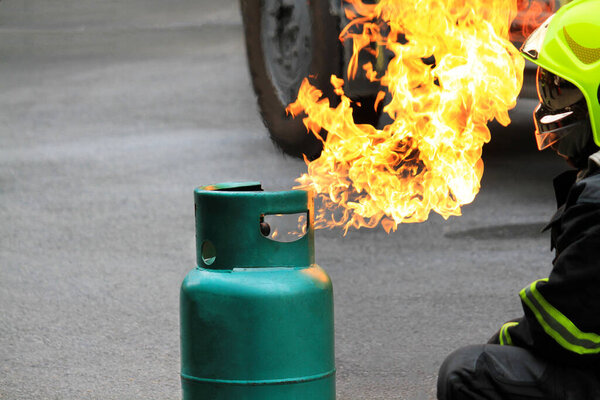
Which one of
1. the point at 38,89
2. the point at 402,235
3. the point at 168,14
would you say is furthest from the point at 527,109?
the point at 168,14

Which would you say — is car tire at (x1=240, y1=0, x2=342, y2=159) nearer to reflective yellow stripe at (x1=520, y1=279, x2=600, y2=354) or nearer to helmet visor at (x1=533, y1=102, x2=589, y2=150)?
helmet visor at (x1=533, y1=102, x2=589, y2=150)

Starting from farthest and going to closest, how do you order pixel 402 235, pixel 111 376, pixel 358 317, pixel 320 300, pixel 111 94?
1. pixel 111 94
2. pixel 402 235
3. pixel 358 317
4. pixel 111 376
5. pixel 320 300

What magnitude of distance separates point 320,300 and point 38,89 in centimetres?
1016

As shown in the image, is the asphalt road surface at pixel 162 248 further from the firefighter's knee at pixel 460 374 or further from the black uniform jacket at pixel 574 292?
the black uniform jacket at pixel 574 292

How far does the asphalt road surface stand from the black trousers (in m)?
1.33

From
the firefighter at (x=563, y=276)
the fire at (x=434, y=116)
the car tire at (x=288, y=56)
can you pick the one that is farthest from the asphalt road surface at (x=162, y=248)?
the firefighter at (x=563, y=276)

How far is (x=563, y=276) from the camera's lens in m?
2.64

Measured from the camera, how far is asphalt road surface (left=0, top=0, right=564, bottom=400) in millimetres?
4574

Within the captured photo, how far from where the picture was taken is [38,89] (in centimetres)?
1279

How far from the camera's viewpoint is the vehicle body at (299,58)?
23.7 feet

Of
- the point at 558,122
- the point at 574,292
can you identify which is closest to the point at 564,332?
the point at 574,292

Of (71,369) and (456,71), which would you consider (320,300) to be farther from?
(71,369)

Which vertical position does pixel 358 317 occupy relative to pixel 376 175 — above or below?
below

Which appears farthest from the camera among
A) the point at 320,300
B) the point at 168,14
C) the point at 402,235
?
the point at 168,14
